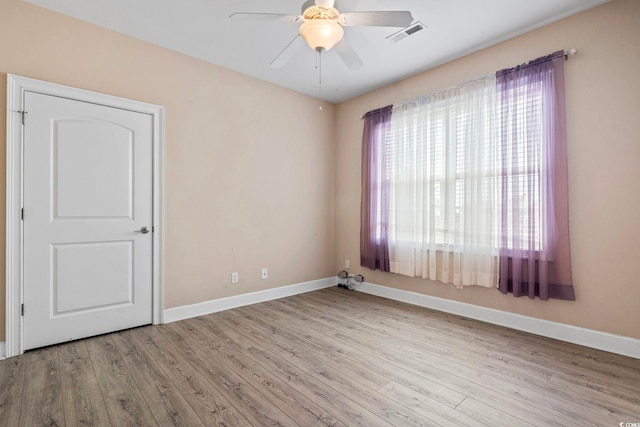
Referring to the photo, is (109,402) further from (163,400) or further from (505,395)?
(505,395)

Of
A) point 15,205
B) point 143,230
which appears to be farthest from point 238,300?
point 15,205

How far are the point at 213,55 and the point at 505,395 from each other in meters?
4.02

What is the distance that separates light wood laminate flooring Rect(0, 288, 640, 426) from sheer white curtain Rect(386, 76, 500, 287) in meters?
0.72

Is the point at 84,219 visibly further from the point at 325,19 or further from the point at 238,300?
the point at 325,19

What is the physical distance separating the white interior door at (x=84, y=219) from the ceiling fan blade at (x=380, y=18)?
2251 mm

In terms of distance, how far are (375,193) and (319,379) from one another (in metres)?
2.69

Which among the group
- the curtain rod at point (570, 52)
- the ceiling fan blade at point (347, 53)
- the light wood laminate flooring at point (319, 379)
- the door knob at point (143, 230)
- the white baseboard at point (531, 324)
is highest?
the curtain rod at point (570, 52)

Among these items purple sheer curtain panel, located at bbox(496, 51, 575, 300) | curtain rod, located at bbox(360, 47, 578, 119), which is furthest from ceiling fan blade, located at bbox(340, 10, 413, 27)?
curtain rod, located at bbox(360, 47, 578, 119)

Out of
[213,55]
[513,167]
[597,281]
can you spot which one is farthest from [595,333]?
[213,55]

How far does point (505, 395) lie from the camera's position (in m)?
1.92

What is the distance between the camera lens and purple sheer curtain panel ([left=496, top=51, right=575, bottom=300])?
8.82 ft

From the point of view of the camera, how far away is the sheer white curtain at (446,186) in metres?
3.13

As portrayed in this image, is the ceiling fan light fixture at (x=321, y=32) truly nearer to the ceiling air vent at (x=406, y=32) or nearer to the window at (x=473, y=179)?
the ceiling air vent at (x=406, y=32)

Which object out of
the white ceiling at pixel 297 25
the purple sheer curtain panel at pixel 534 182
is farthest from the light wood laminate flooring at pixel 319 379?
the white ceiling at pixel 297 25
